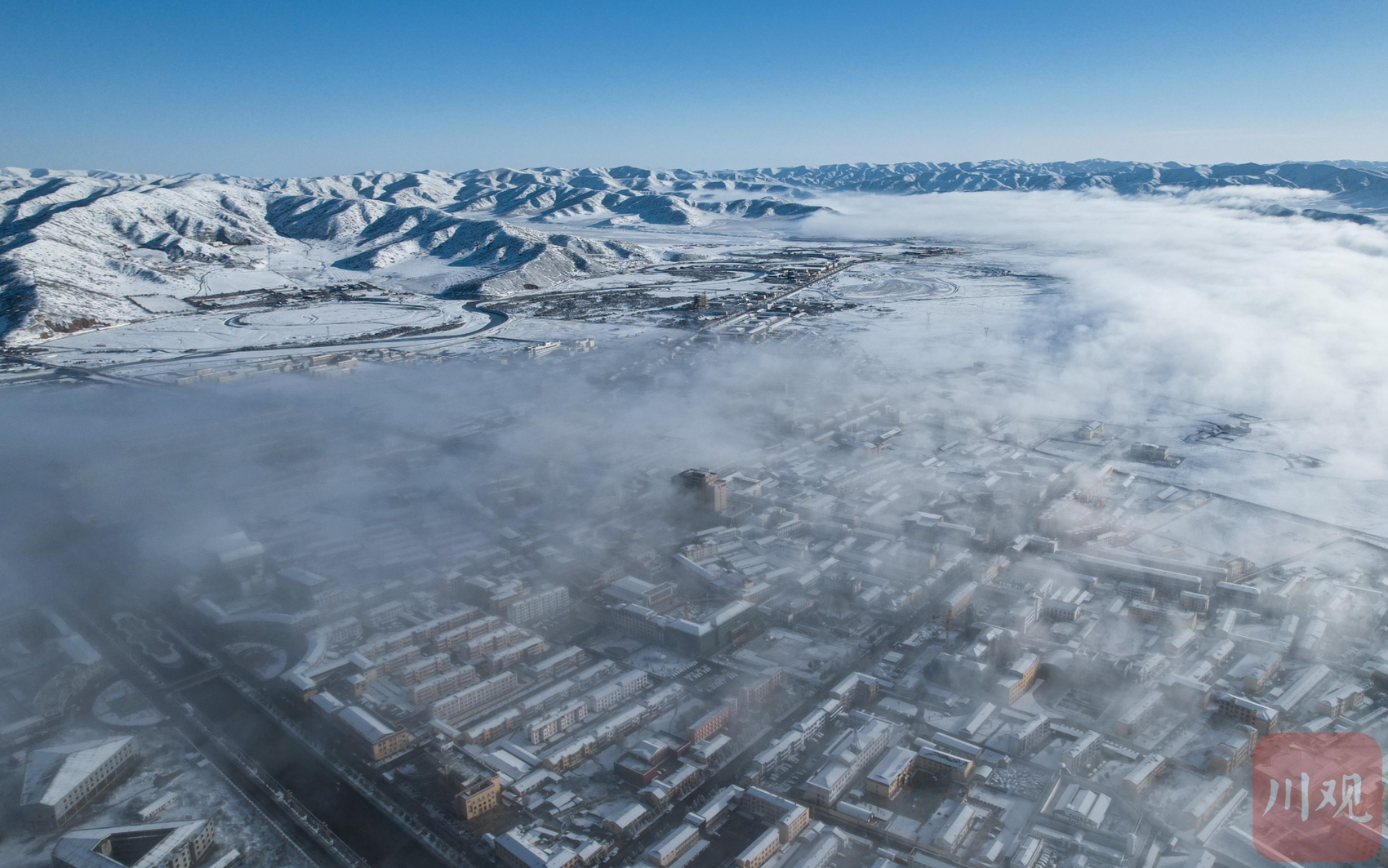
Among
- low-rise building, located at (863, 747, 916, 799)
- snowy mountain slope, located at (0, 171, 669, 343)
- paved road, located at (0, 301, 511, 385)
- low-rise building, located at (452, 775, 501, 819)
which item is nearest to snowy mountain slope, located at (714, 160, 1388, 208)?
snowy mountain slope, located at (0, 171, 669, 343)

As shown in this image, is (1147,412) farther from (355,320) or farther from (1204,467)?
(355,320)

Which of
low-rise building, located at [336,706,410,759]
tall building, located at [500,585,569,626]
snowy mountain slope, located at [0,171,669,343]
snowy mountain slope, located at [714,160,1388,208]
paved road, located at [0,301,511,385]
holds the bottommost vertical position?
low-rise building, located at [336,706,410,759]

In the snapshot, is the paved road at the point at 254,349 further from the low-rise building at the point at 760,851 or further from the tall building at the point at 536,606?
the low-rise building at the point at 760,851

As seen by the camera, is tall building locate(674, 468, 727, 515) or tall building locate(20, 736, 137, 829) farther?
tall building locate(674, 468, 727, 515)

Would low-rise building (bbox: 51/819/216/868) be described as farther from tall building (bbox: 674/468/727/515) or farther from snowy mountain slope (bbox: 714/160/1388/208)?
snowy mountain slope (bbox: 714/160/1388/208)

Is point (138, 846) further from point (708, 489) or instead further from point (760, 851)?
point (708, 489)

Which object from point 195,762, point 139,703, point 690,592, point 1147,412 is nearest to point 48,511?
point 139,703
